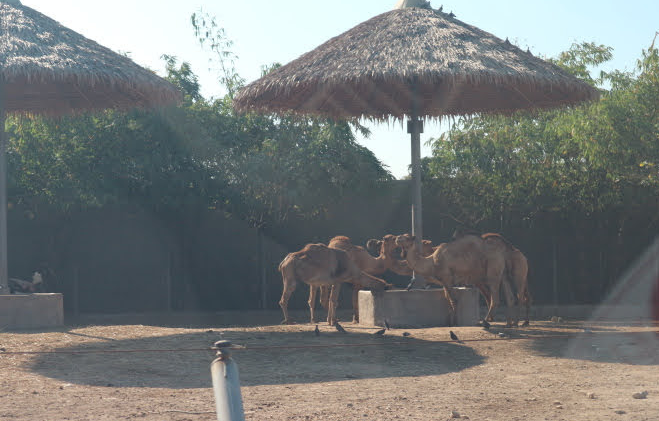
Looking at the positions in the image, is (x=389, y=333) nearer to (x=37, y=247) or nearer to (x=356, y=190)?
(x=356, y=190)

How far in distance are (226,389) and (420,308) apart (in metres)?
8.27

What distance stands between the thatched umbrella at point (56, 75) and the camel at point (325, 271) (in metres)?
3.24

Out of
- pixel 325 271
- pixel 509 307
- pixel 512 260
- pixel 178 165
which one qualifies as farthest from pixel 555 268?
pixel 178 165

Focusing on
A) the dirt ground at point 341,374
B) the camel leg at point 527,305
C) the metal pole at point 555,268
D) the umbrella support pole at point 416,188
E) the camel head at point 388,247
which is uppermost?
the umbrella support pole at point 416,188

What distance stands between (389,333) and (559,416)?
466 cm

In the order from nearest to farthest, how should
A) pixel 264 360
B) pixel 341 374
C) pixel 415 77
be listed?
pixel 341 374
pixel 264 360
pixel 415 77

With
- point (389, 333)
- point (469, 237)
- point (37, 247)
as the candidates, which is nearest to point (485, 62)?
point (469, 237)

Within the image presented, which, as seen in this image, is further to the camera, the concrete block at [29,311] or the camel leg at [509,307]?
the camel leg at [509,307]

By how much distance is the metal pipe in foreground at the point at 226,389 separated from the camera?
3.84 meters

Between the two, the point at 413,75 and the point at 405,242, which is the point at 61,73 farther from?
the point at 405,242

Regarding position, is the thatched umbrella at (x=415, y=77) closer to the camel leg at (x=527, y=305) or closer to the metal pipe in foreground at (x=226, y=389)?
the camel leg at (x=527, y=305)

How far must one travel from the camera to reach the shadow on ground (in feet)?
27.8

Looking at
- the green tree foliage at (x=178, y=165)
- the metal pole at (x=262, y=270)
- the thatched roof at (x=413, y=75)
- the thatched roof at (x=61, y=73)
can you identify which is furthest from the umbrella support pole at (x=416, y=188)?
the metal pole at (x=262, y=270)

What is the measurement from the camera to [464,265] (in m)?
11.8
